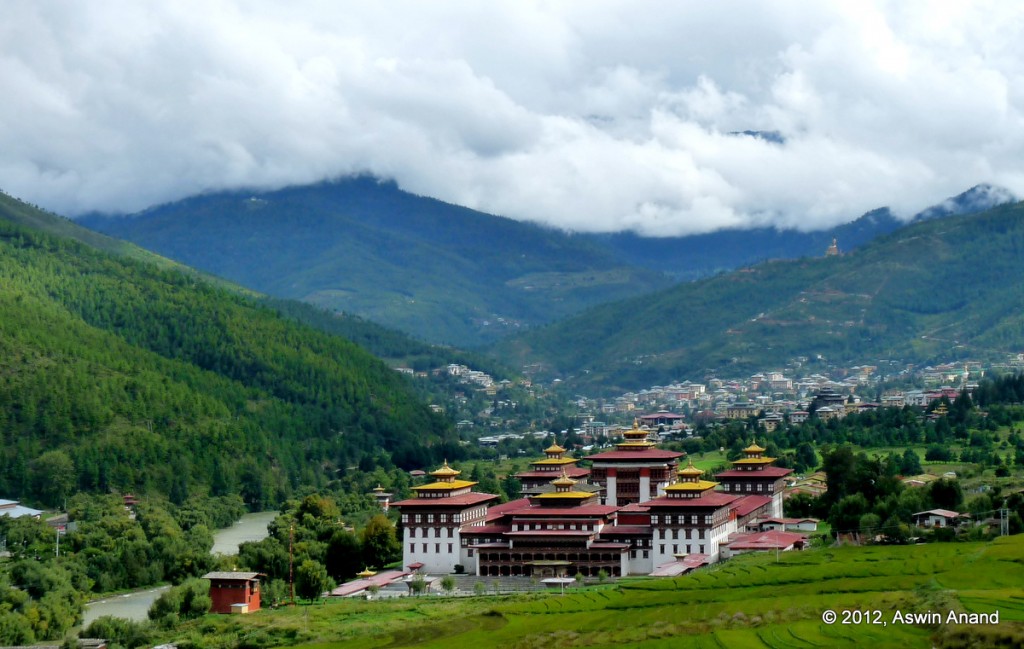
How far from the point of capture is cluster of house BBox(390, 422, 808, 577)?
98.6 meters

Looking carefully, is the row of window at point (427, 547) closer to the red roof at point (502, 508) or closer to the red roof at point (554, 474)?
the red roof at point (502, 508)

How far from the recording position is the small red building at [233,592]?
90625 millimetres

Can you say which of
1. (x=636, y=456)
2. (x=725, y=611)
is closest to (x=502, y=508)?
(x=636, y=456)

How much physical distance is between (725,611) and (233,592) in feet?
110

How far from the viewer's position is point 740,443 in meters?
154

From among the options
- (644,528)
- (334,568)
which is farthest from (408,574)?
(644,528)

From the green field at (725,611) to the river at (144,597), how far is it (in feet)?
38.9

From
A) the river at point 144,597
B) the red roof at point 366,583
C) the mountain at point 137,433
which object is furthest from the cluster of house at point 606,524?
the mountain at point 137,433

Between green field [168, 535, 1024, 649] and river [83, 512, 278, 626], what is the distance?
11844 millimetres

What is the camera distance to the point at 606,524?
4075 inches

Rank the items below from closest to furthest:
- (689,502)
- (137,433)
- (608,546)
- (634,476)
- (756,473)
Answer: (608,546)
(689,502)
(634,476)
(756,473)
(137,433)

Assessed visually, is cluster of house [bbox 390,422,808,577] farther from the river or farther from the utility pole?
the river

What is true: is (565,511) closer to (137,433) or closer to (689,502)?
(689,502)

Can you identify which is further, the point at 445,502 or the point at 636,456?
the point at 636,456
